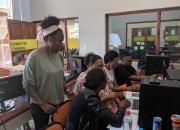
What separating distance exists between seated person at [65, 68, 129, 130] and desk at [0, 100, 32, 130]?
25.0 inches

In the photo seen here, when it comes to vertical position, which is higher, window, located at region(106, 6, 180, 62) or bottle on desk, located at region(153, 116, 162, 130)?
window, located at region(106, 6, 180, 62)

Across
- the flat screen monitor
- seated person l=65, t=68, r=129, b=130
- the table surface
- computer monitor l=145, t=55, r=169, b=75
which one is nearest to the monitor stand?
the table surface

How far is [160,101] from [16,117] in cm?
138

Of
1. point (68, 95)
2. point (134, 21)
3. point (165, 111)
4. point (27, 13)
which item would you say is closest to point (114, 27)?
point (134, 21)

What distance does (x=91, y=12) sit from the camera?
14.2ft

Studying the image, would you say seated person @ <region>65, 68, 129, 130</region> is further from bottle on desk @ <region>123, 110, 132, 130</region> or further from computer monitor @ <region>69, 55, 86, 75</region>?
computer monitor @ <region>69, 55, 86, 75</region>

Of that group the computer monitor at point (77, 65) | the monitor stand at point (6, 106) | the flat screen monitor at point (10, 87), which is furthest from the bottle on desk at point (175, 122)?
the computer monitor at point (77, 65)

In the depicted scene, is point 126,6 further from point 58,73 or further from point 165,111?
point 165,111

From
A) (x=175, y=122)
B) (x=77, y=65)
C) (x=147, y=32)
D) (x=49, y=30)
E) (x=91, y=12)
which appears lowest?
(x=175, y=122)

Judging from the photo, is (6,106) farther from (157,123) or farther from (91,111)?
(157,123)

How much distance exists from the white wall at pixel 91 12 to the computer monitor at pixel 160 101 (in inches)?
116

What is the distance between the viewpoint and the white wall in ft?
13.2

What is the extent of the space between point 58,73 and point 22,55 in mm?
1937

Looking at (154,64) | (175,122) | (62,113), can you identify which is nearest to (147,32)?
(154,64)
